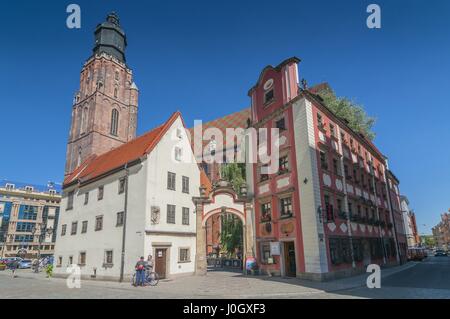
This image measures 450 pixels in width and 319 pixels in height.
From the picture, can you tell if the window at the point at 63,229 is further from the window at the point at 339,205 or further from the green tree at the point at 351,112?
the green tree at the point at 351,112

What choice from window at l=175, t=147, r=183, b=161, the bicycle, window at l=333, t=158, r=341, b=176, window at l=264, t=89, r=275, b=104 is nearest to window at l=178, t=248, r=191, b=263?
the bicycle

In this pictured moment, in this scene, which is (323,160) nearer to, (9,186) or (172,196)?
(172,196)

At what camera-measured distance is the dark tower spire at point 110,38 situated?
67188mm

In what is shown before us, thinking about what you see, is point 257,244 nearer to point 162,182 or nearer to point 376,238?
point 162,182

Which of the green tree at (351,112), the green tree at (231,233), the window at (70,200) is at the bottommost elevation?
the green tree at (231,233)

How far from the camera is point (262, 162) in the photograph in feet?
83.3

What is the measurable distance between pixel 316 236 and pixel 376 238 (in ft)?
44.3

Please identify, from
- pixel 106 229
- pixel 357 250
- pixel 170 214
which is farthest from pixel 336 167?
pixel 106 229

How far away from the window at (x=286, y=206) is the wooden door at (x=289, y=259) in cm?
214

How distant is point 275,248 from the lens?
22406 millimetres

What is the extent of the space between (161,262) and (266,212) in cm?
926

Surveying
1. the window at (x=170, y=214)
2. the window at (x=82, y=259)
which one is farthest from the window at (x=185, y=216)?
the window at (x=82, y=259)
